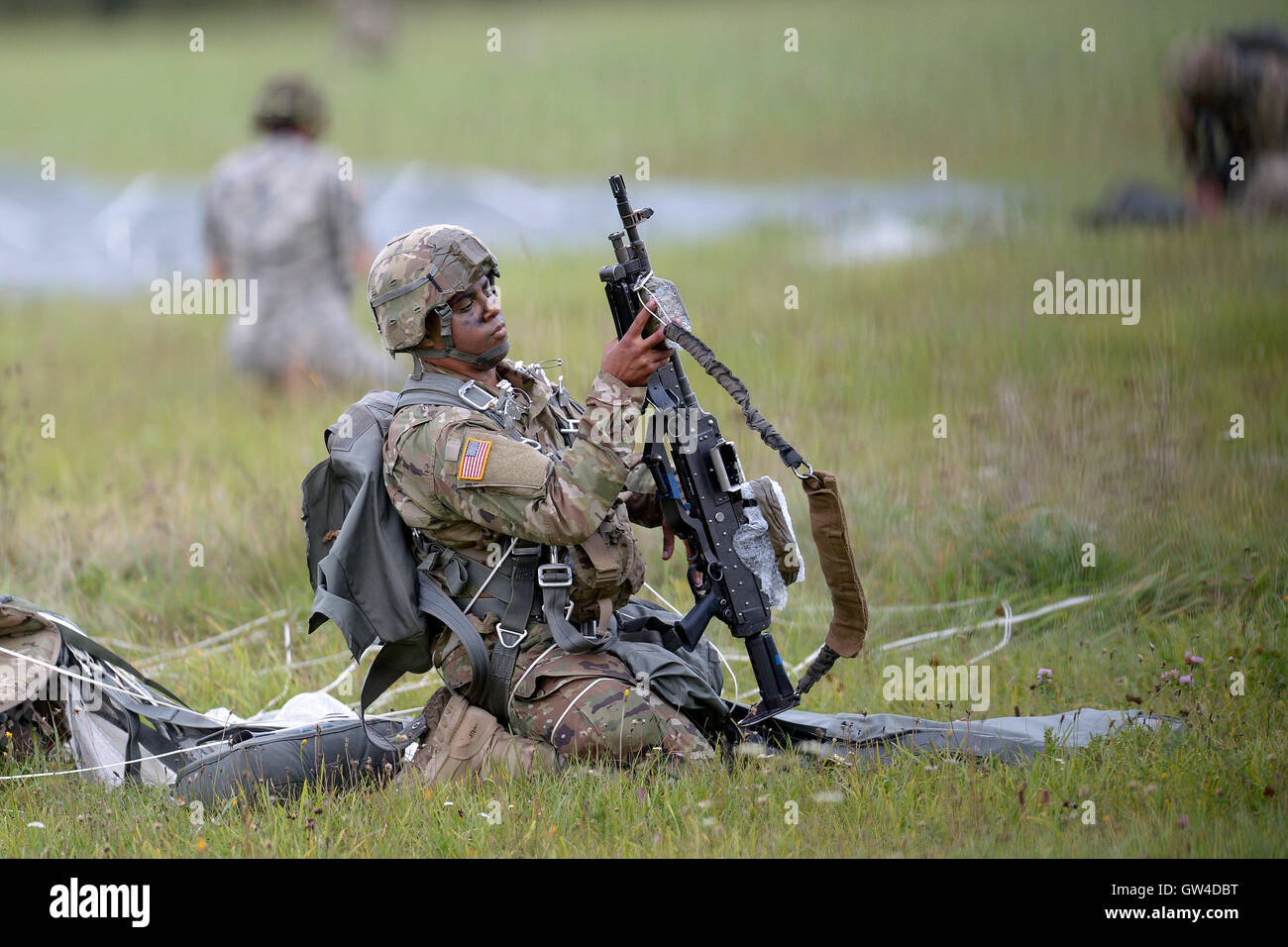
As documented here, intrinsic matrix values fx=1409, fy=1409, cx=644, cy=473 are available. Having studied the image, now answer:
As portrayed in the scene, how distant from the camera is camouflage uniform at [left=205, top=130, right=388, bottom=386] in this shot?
432 inches

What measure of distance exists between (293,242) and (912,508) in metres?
6.11

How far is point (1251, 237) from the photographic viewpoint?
9867 mm

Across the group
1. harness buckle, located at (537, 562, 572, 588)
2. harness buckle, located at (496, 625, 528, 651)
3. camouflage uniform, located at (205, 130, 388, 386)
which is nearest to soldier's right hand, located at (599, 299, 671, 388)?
harness buckle, located at (537, 562, 572, 588)

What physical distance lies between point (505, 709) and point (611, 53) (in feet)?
97.0

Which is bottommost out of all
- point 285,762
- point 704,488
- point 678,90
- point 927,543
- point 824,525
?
point 285,762

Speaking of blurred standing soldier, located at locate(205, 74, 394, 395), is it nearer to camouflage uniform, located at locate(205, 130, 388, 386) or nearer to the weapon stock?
camouflage uniform, located at locate(205, 130, 388, 386)

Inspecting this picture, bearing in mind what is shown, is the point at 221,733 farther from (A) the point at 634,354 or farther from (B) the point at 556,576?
(A) the point at 634,354

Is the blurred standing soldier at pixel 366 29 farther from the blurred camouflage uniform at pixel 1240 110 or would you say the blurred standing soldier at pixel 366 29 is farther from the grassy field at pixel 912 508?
the blurred camouflage uniform at pixel 1240 110

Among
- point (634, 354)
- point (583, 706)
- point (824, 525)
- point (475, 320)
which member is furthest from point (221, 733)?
point (824, 525)

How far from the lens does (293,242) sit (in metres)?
11.2

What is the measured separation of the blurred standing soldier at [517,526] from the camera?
455 cm

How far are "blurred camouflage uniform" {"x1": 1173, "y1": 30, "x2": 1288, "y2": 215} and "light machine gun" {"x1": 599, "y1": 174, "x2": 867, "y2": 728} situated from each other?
7.63m

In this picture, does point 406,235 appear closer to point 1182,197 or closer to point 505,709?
point 505,709

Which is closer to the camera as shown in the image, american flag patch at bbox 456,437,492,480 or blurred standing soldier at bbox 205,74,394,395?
american flag patch at bbox 456,437,492,480
